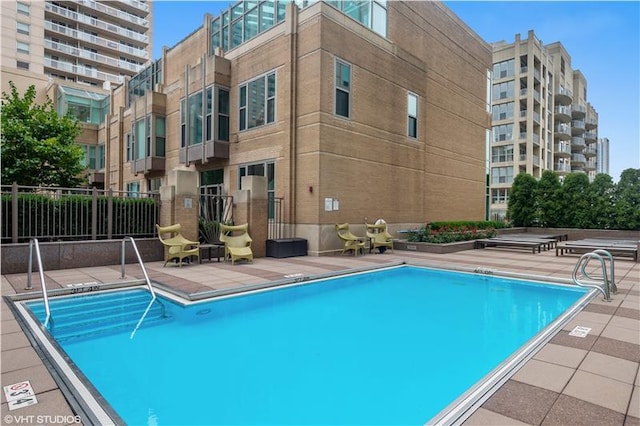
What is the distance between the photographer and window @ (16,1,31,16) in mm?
43656

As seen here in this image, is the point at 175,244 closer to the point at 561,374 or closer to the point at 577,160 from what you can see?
the point at 561,374

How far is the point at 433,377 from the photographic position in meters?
4.10

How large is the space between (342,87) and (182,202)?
25.1ft

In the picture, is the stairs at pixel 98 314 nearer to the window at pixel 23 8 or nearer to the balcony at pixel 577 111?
the window at pixel 23 8

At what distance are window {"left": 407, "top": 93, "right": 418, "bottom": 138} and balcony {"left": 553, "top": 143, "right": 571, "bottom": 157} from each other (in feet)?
144

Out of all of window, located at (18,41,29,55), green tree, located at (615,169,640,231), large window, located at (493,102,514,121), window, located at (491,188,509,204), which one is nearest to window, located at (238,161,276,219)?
green tree, located at (615,169,640,231)

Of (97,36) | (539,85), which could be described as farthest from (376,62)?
(97,36)

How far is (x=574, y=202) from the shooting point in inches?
826

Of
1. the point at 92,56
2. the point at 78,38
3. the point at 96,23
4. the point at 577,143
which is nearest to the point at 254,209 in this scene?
the point at 92,56

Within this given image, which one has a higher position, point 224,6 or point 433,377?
point 224,6

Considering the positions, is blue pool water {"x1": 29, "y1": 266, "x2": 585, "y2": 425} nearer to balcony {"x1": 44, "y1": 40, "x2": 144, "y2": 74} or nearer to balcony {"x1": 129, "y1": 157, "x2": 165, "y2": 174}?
balcony {"x1": 129, "y1": 157, "x2": 165, "y2": 174}

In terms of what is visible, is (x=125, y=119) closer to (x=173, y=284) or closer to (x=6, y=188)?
(x=6, y=188)

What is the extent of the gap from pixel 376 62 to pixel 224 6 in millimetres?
8941

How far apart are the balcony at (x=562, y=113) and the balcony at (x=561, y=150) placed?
3686 millimetres
